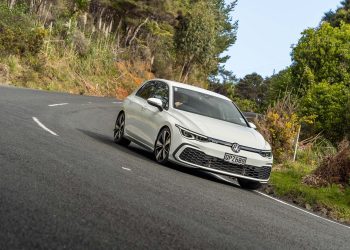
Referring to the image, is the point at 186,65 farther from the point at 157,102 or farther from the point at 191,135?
the point at 191,135

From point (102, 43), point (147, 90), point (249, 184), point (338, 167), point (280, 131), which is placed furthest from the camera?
point (102, 43)

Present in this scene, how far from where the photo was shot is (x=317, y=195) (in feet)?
36.8

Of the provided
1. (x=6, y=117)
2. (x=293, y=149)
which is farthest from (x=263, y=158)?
(x=293, y=149)

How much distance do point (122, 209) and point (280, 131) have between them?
11.6 m

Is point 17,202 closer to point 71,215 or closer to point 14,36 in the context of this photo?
point 71,215

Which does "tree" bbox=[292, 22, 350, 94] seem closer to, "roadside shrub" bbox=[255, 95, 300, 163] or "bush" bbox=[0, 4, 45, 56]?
"bush" bbox=[0, 4, 45, 56]

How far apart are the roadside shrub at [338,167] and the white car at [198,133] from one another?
246 centimetres

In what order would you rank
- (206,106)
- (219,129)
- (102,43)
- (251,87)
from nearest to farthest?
1. (219,129)
2. (206,106)
3. (102,43)
4. (251,87)

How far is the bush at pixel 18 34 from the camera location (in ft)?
103

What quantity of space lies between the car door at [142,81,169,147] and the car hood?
0.34m

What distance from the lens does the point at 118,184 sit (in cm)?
732

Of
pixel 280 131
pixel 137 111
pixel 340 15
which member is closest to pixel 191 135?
pixel 137 111

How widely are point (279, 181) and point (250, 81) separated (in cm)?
11312

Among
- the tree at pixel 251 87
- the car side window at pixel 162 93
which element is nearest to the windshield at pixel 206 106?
the car side window at pixel 162 93
